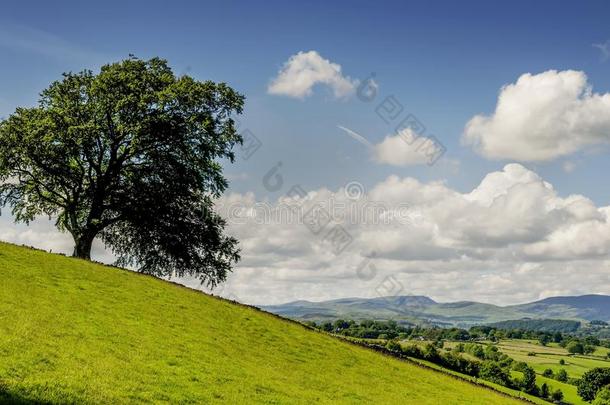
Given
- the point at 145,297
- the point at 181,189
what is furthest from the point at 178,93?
the point at 145,297

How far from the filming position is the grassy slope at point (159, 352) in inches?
734

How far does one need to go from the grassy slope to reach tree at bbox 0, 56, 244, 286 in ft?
29.8

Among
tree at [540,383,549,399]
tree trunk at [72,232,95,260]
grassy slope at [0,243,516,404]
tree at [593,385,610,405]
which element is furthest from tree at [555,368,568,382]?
tree trunk at [72,232,95,260]

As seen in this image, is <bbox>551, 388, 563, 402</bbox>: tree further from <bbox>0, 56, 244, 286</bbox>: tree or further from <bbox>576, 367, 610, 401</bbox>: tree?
<bbox>0, 56, 244, 286</bbox>: tree

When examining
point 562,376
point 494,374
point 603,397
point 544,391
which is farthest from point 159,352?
point 562,376

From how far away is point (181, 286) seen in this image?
43.0 metres

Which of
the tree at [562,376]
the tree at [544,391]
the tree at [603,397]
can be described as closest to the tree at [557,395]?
the tree at [544,391]

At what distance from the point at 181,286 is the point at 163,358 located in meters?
20.0

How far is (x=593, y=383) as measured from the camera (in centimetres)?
14525

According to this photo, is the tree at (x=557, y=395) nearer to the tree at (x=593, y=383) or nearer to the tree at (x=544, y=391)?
the tree at (x=544, y=391)

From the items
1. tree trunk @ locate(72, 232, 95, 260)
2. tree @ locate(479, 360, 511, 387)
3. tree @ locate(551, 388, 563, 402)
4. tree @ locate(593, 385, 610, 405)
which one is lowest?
tree @ locate(551, 388, 563, 402)

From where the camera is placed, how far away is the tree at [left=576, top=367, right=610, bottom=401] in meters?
144

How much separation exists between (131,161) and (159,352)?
96.1 feet

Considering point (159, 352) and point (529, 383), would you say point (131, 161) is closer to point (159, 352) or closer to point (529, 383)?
point (159, 352)
